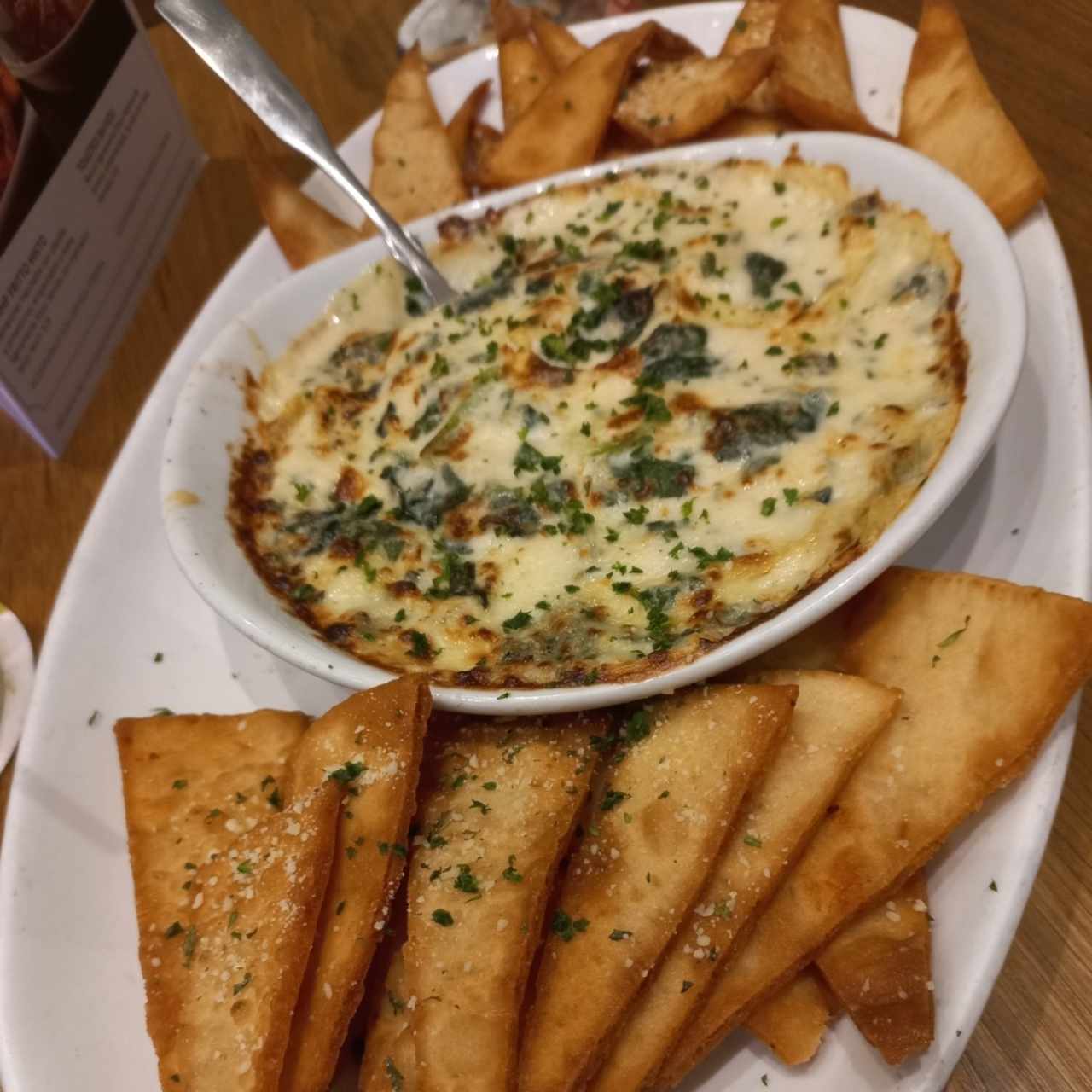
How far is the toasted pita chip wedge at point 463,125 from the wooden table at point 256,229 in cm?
55

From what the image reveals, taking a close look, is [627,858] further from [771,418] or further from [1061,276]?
[1061,276]

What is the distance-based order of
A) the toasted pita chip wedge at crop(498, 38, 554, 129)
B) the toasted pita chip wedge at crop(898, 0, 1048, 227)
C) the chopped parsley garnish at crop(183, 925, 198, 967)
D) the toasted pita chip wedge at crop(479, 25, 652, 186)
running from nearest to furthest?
the chopped parsley garnish at crop(183, 925, 198, 967)
the toasted pita chip wedge at crop(898, 0, 1048, 227)
the toasted pita chip wedge at crop(479, 25, 652, 186)
the toasted pita chip wedge at crop(498, 38, 554, 129)

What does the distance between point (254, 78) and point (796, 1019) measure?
246cm

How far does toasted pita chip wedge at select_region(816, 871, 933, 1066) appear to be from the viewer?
4.35 ft

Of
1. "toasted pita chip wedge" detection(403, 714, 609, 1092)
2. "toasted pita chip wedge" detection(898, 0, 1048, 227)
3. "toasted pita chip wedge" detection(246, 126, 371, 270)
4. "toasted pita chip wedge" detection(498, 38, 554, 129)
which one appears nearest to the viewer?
"toasted pita chip wedge" detection(403, 714, 609, 1092)

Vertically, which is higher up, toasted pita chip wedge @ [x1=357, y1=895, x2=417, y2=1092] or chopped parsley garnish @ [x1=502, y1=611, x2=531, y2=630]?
chopped parsley garnish @ [x1=502, y1=611, x2=531, y2=630]

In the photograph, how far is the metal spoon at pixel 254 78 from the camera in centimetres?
250

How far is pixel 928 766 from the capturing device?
1472 mm

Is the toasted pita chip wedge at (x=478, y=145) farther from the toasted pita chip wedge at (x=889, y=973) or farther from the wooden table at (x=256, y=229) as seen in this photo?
the toasted pita chip wedge at (x=889, y=973)

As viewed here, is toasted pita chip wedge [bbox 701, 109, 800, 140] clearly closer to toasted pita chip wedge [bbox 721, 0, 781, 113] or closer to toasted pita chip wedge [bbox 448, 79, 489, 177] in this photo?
toasted pita chip wedge [bbox 721, 0, 781, 113]

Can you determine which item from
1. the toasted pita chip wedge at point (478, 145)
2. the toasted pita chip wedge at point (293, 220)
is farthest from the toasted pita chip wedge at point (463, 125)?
the toasted pita chip wedge at point (293, 220)

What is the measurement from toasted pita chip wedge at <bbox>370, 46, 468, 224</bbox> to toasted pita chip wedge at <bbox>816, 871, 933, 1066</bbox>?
1.96m

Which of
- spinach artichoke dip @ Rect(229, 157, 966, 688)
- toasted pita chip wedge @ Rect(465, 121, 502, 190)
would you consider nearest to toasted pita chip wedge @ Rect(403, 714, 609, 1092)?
spinach artichoke dip @ Rect(229, 157, 966, 688)

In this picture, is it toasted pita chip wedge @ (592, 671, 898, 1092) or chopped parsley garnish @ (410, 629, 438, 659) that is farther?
chopped parsley garnish @ (410, 629, 438, 659)
